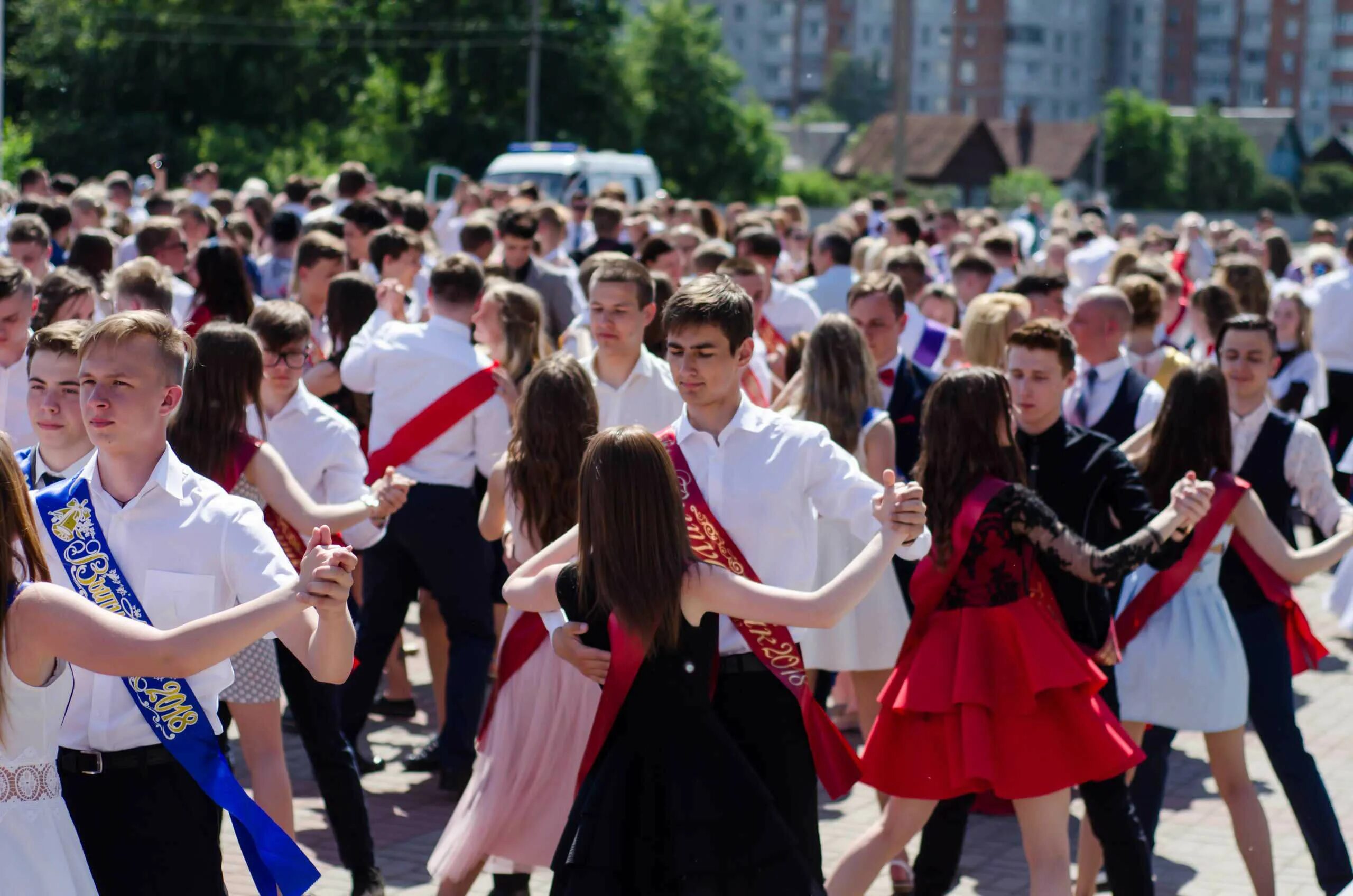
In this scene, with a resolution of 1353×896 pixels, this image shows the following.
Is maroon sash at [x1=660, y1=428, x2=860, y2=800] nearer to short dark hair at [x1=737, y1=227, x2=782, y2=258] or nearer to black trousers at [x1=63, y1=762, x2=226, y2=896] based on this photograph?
black trousers at [x1=63, y1=762, x2=226, y2=896]

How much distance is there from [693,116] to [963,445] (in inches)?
2318

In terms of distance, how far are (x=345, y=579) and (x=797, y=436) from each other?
155cm

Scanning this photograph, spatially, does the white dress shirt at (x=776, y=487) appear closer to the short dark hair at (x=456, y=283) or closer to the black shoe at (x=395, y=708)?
the short dark hair at (x=456, y=283)

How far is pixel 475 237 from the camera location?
10.5 meters

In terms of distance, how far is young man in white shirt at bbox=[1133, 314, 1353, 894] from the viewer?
5.45m

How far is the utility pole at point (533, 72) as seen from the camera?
158 ft

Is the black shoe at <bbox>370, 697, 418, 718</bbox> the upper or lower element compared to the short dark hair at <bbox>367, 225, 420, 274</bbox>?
lower

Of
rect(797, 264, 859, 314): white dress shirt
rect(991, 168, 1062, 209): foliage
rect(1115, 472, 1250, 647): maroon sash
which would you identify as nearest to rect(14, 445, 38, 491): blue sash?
rect(1115, 472, 1250, 647): maroon sash

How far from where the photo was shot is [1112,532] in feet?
19.1

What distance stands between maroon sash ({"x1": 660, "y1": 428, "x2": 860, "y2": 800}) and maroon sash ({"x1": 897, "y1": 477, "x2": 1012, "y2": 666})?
75 centimetres

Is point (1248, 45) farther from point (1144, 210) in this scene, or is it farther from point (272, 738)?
point (272, 738)

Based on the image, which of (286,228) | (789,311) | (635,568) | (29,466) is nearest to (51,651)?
(635,568)

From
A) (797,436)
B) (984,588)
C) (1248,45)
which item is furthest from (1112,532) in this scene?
(1248,45)

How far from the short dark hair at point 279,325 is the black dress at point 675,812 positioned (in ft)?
8.40
